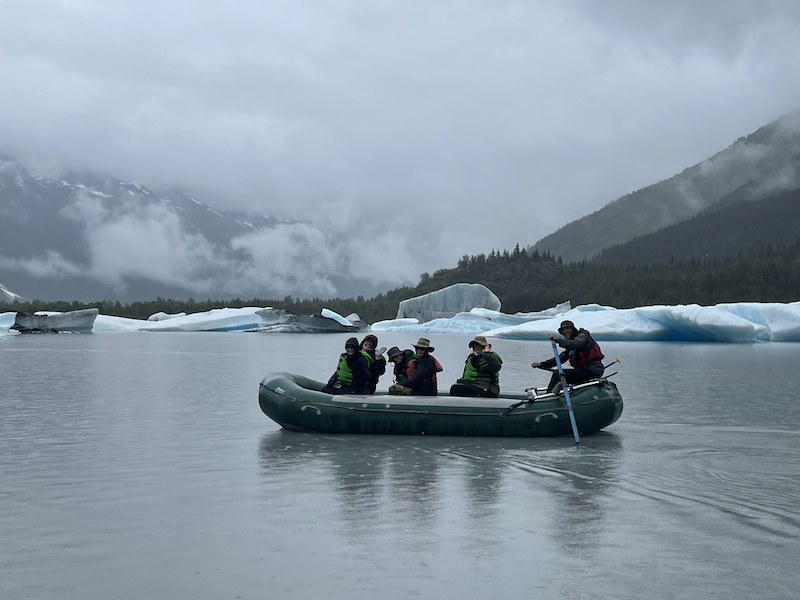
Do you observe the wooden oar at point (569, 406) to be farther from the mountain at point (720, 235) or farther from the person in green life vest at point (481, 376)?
the mountain at point (720, 235)

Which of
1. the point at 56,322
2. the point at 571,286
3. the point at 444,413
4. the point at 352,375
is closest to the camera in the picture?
the point at 444,413

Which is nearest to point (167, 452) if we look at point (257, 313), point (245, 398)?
point (245, 398)

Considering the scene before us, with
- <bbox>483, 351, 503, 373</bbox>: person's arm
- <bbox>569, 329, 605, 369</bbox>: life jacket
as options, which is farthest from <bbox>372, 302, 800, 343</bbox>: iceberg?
<bbox>483, 351, 503, 373</bbox>: person's arm

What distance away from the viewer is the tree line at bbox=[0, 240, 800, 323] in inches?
3381

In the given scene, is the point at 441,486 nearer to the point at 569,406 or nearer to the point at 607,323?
the point at 569,406

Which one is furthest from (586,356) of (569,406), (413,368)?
(413,368)

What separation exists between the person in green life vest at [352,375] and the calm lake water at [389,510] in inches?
30.6

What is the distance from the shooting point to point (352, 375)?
366 inches

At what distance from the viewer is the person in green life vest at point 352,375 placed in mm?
9234

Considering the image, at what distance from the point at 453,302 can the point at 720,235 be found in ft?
381

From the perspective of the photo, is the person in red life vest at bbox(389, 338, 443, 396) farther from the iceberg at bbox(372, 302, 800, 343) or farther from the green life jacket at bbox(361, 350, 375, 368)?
the iceberg at bbox(372, 302, 800, 343)

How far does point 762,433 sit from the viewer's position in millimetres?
9570

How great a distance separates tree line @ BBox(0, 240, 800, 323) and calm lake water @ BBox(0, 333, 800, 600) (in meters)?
78.0

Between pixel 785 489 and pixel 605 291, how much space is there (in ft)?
311
